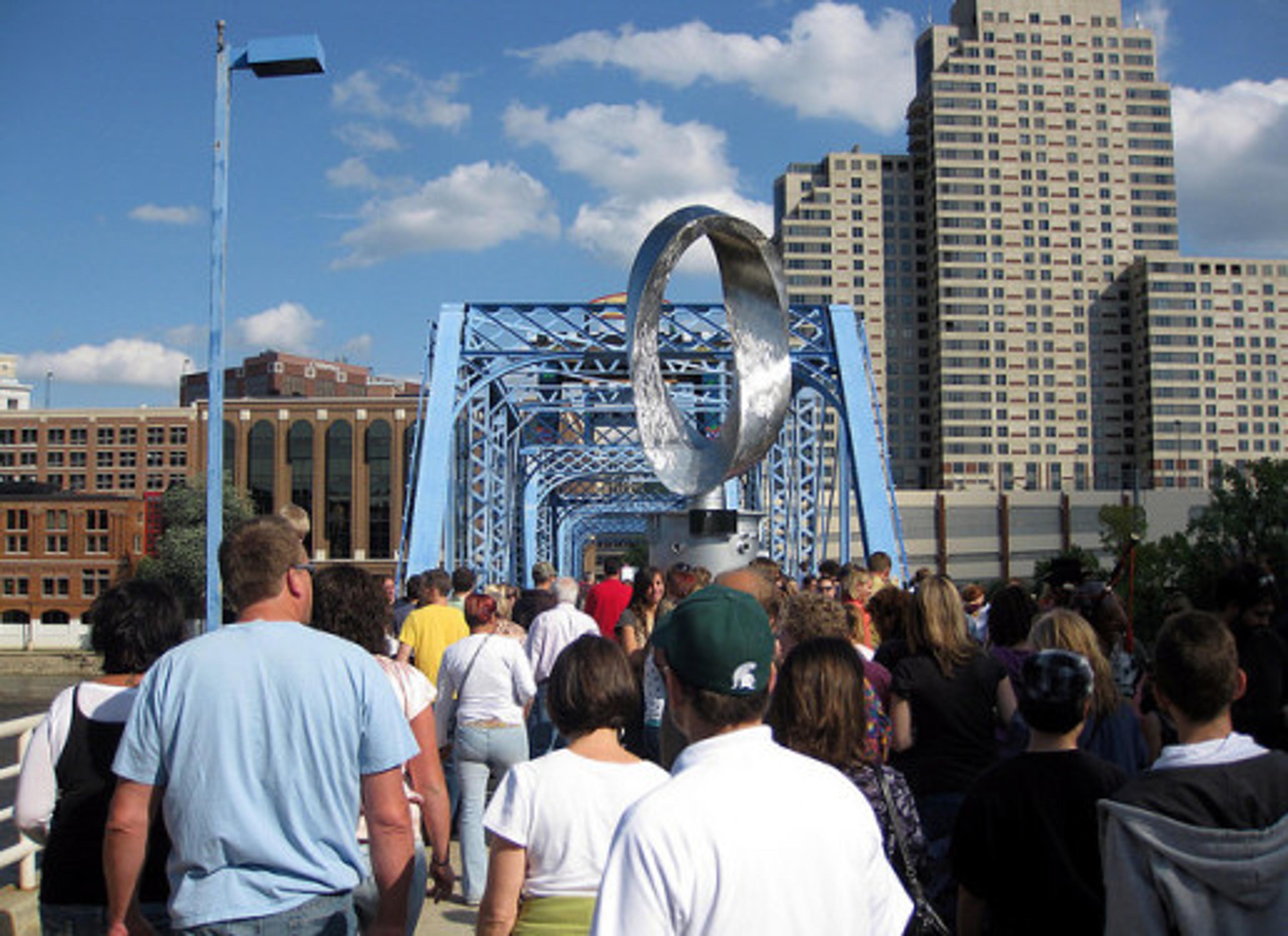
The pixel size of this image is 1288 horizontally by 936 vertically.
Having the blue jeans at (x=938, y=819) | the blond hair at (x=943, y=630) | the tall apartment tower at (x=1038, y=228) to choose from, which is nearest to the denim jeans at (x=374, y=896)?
the blue jeans at (x=938, y=819)

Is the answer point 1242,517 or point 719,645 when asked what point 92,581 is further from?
point 719,645

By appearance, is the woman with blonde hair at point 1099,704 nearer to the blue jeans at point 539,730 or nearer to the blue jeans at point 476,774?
the blue jeans at point 476,774

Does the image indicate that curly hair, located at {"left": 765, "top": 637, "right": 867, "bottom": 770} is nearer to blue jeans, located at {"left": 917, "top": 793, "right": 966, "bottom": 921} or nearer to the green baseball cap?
the green baseball cap

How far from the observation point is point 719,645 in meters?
2.47

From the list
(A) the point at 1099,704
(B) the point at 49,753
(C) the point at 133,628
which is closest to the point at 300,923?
(B) the point at 49,753

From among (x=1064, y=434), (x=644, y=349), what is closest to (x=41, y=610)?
(x=644, y=349)

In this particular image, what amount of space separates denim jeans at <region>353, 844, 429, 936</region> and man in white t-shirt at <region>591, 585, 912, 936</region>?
57.7 inches

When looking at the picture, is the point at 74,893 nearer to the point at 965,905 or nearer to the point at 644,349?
the point at 965,905

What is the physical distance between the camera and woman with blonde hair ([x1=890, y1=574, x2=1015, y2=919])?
15.7 ft

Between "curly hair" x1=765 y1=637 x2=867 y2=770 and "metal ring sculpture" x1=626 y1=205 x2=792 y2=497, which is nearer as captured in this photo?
"curly hair" x1=765 y1=637 x2=867 y2=770

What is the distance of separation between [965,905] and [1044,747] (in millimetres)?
520

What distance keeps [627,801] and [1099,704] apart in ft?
7.26

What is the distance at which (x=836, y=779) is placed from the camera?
7.80 feet

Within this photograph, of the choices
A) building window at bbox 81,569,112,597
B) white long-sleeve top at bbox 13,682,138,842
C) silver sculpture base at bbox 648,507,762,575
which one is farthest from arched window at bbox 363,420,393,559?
white long-sleeve top at bbox 13,682,138,842
